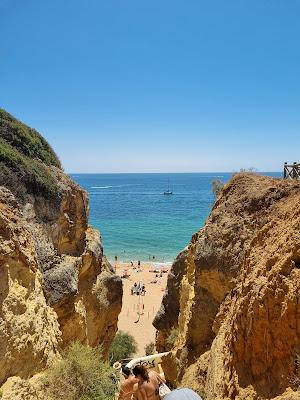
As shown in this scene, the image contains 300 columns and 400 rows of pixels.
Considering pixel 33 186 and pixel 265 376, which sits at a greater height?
pixel 33 186

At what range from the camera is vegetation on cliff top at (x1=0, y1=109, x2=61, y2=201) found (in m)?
16.6

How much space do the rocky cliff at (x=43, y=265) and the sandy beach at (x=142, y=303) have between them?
8753mm

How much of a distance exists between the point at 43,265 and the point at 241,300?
30.1ft

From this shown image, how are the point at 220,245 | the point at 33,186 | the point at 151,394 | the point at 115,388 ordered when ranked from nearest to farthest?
the point at 151,394
the point at 115,388
the point at 220,245
the point at 33,186

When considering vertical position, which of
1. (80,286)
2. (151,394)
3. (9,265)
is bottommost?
(80,286)

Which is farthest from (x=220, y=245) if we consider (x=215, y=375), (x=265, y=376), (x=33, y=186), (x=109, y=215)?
(x=109, y=215)

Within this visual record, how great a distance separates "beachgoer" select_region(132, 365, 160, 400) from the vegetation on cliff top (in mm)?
10782

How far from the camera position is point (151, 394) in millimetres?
7293

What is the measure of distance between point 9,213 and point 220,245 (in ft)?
23.8

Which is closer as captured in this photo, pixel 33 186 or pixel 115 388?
pixel 115 388

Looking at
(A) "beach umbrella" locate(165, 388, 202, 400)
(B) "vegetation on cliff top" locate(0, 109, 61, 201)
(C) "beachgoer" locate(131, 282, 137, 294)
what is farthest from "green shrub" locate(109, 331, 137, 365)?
(A) "beach umbrella" locate(165, 388, 202, 400)

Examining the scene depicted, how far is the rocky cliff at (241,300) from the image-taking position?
24.7 feet

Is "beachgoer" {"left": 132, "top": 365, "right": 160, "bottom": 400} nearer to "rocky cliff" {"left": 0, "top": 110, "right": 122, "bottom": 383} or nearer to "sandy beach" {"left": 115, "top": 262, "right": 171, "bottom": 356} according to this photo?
"rocky cliff" {"left": 0, "top": 110, "right": 122, "bottom": 383}

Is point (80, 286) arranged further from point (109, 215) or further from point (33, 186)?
point (109, 215)
